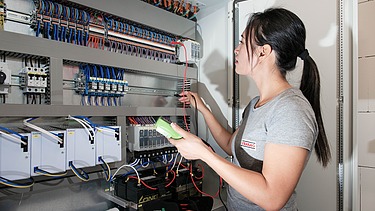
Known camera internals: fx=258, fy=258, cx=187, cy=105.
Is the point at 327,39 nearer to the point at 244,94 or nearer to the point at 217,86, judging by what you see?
the point at 244,94

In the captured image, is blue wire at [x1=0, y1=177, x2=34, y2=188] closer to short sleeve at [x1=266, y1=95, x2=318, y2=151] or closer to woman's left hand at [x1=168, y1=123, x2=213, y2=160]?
woman's left hand at [x1=168, y1=123, x2=213, y2=160]

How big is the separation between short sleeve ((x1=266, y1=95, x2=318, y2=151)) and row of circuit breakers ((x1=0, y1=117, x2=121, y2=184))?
85 cm

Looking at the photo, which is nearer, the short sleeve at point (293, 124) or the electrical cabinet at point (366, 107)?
the short sleeve at point (293, 124)

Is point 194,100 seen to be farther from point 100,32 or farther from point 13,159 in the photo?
point 13,159

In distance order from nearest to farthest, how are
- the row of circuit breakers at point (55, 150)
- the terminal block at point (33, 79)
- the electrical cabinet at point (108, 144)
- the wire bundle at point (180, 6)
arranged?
the row of circuit breakers at point (55, 150), the terminal block at point (33, 79), the electrical cabinet at point (108, 144), the wire bundle at point (180, 6)

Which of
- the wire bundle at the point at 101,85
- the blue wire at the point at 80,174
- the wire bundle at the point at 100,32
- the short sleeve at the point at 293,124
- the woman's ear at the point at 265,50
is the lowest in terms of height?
the blue wire at the point at 80,174

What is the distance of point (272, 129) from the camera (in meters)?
0.89

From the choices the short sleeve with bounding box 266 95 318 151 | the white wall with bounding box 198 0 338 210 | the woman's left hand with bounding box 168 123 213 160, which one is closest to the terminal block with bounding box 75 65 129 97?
the woman's left hand with bounding box 168 123 213 160

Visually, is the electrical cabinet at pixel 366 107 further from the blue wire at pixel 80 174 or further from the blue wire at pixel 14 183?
the blue wire at pixel 14 183

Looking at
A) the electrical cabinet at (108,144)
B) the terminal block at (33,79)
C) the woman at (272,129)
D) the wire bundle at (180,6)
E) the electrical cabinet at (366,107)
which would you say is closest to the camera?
the woman at (272,129)

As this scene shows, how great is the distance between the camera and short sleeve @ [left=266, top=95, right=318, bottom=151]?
2.72 feet

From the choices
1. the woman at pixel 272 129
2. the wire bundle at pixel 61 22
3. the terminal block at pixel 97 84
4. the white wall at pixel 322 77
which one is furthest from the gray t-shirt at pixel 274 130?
the wire bundle at pixel 61 22

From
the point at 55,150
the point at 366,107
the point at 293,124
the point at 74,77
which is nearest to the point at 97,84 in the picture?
the point at 74,77

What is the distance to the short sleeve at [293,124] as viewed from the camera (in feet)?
2.72
